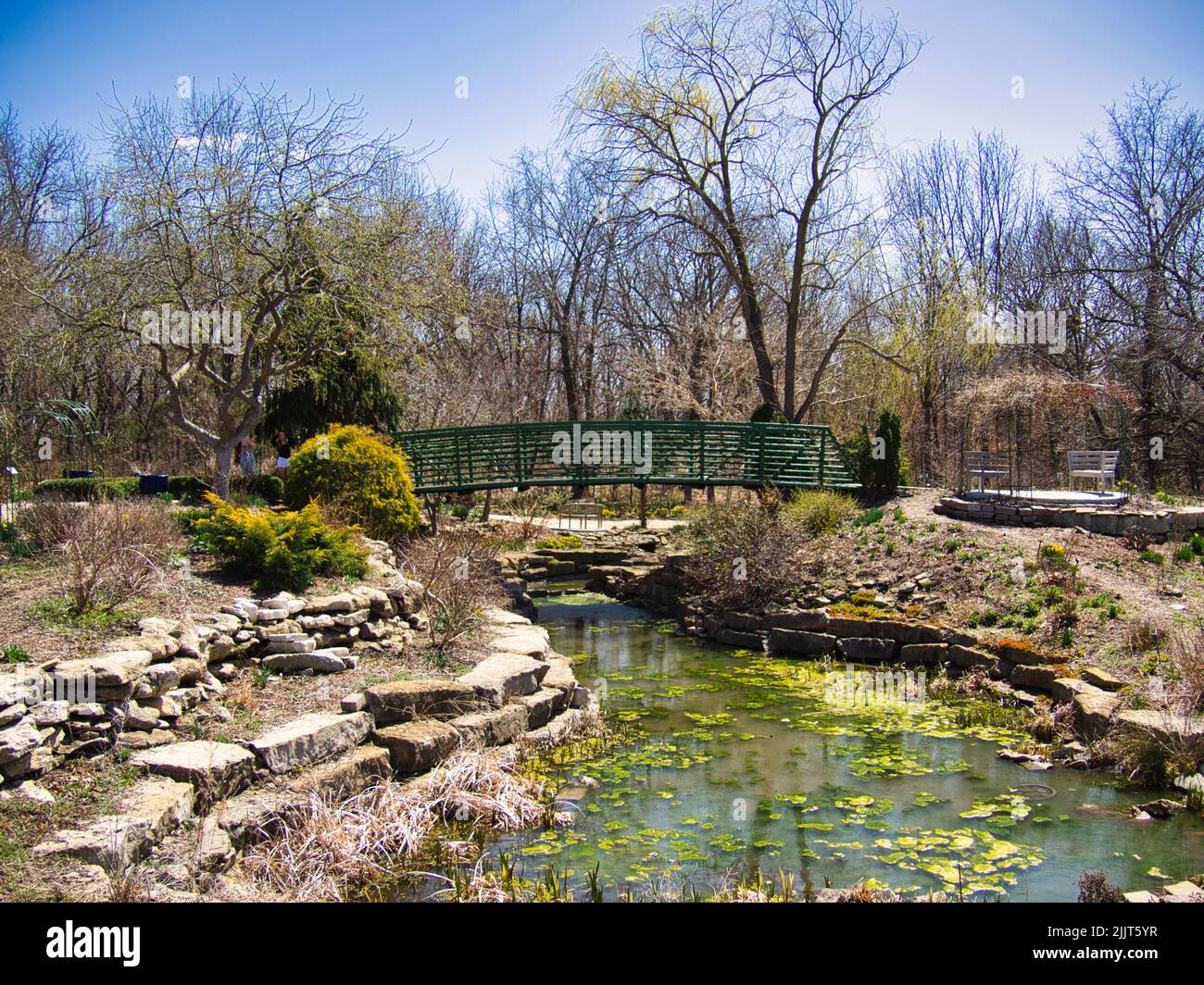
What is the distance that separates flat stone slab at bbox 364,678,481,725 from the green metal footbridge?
8434 millimetres

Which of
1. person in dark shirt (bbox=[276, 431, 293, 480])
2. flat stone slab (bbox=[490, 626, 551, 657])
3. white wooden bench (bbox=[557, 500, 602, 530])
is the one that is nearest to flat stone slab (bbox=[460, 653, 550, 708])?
flat stone slab (bbox=[490, 626, 551, 657])

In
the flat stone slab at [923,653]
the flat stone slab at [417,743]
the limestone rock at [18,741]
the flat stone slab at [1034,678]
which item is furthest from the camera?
the flat stone slab at [923,653]

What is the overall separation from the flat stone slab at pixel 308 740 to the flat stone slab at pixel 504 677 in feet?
3.86

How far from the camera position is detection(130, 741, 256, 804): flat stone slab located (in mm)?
5449

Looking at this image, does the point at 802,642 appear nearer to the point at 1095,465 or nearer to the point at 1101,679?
the point at 1101,679

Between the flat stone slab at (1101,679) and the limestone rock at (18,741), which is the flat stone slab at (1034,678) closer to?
the flat stone slab at (1101,679)

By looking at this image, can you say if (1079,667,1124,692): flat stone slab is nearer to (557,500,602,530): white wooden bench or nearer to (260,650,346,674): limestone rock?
(260,650,346,674): limestone rock

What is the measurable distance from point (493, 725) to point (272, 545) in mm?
2716

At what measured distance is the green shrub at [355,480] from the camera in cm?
1174

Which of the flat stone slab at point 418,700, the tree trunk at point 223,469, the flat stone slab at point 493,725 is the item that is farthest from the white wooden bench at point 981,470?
the tree trunk at point 223,469

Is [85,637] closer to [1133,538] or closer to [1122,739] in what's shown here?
[1122,739]

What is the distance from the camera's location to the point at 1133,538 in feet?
39.9
